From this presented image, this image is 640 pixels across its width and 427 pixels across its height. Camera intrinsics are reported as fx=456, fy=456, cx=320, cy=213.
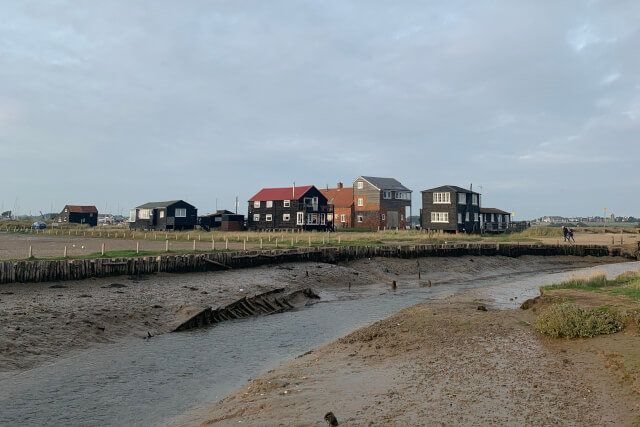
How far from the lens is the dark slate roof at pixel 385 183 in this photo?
84188 millimetres

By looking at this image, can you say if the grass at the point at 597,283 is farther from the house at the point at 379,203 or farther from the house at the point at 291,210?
the house at the point at 379,203

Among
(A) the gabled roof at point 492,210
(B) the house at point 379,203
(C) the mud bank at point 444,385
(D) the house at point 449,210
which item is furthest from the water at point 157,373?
(A) the gabled roof at point 492,210

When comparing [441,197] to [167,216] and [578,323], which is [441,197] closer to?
[167,216]

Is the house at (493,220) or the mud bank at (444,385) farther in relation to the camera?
the house at (493,220)

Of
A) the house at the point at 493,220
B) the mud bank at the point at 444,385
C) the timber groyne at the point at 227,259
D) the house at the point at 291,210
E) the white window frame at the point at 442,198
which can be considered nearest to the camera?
the mud bank at the point at 444,385

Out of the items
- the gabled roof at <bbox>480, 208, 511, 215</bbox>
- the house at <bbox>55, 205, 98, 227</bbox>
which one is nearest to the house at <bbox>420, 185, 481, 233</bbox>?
the gabled roof at <bbox>480, 208, 511, 215</bbox>

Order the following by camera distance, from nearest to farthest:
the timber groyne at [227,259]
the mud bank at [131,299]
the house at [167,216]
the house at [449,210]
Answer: the mud bank at [131,299]
the timber groyne at [227,259]
the house at [449,210]
the house at [167,216]

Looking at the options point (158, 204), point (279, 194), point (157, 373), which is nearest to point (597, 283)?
point (157, 373)

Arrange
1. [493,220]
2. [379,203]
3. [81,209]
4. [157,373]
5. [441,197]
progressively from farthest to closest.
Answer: [81,209]
[493,220]
[379,203]
[441,197]
[157,373]

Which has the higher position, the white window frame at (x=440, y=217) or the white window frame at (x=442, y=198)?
the white window frame at (x=442, y=198)

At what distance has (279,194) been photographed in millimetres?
82125

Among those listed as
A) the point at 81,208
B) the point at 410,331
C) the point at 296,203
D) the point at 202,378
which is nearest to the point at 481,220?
the point at 296,203

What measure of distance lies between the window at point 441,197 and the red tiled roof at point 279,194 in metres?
21.4

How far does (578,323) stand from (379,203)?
69445mm
